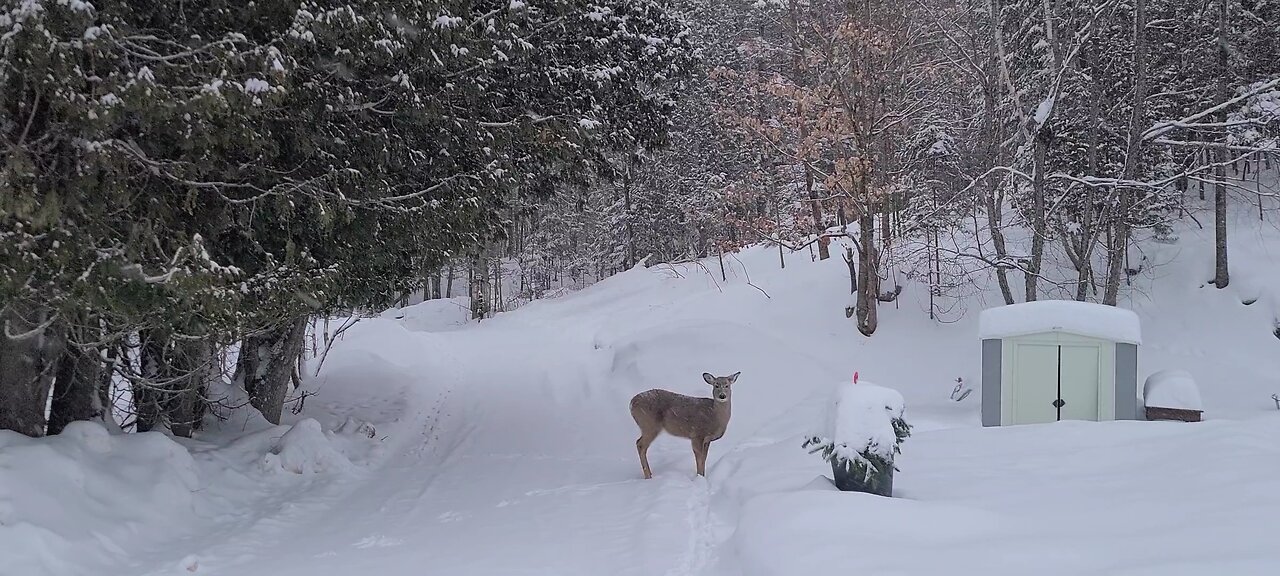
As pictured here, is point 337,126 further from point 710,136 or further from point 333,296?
point 710,136

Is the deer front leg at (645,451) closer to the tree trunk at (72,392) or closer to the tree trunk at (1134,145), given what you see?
the tree trunk at (72,392)

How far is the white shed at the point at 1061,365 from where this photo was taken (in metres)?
10.1

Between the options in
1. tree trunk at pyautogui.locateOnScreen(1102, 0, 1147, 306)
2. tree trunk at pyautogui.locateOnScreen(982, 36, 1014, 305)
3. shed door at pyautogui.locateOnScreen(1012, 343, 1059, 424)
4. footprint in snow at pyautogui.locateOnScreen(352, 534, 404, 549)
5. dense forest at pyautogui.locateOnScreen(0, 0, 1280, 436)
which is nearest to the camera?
dense forest at pyautogui.locateOnScreen(0, 0, 1280, 436)

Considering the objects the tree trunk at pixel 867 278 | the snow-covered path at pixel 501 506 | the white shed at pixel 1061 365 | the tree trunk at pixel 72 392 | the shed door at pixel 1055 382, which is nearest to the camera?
the snow-covered path at pixel 501 506

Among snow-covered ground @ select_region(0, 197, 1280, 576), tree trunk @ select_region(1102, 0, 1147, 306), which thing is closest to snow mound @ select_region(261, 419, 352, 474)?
snow-covered ground @ select_region(0, 197, 1280, 576)

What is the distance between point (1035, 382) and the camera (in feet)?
34.1

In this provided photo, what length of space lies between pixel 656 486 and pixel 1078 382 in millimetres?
5811

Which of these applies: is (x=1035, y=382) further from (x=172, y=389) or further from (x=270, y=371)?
(x=172, y=389)

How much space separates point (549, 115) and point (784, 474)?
489 centimetres

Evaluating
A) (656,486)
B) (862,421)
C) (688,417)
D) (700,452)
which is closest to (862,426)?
(862,421)

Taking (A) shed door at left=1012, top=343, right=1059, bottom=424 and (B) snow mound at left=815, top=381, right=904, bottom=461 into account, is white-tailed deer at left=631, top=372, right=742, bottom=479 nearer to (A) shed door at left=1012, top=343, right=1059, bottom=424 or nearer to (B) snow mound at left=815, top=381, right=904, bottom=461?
(B) snow mound at left=815, top=381, right=904, bottom=461

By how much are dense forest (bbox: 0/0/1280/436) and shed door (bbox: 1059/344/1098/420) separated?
5.00 metres

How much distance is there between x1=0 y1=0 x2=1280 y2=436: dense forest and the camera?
550 centimetres

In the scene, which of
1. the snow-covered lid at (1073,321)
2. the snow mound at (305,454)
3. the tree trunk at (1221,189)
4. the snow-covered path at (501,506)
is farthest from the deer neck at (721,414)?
the tree trunk at (1221,189)
